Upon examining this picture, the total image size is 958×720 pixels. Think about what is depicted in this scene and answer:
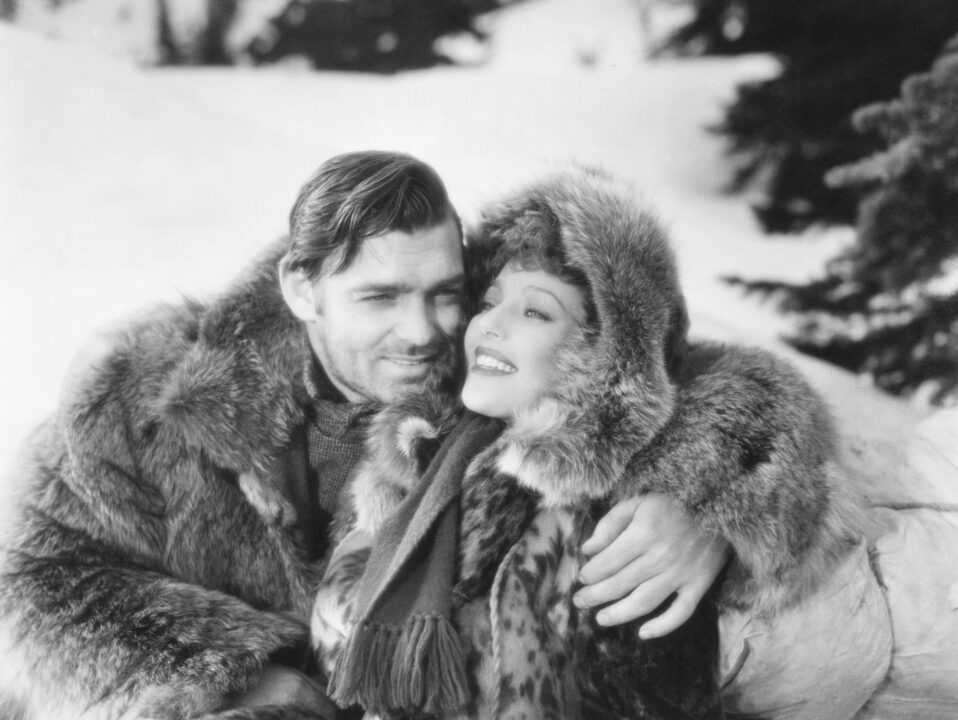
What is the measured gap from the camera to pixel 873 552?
1665 mm

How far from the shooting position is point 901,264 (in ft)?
7.25

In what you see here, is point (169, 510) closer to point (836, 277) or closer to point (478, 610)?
point (478, 610)

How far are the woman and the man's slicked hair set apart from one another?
271 mm

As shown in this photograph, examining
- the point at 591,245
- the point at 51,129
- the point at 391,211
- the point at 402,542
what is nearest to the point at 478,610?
the point at 402,542

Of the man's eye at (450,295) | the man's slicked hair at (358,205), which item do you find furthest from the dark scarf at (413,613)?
the man's slicked hair at (358,205)

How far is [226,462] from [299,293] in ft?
1.30

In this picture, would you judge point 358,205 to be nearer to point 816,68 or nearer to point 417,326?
point 417,326

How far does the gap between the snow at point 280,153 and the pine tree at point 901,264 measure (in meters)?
0.07

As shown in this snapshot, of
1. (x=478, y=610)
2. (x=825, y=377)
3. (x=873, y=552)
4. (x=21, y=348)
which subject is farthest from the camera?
(x=825, y=377)

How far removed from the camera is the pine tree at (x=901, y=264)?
2.18 meters

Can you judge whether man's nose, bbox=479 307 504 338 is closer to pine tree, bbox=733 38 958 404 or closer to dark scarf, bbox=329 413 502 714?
dark scarf, bbox=329 413 502 714

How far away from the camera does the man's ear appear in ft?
5.92

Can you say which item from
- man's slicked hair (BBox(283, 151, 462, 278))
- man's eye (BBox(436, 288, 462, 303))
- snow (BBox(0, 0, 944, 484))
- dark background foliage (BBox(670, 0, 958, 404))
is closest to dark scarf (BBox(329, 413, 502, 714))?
man's eye (BBox(436, 288, 462, 303))

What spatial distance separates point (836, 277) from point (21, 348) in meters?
2.13
